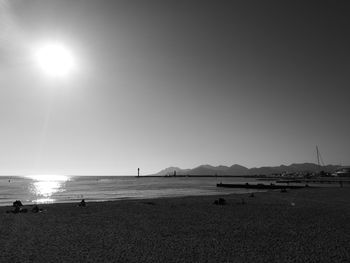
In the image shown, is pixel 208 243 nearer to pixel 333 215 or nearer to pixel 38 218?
pixel 333 215

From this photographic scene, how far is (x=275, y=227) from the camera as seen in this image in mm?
16672

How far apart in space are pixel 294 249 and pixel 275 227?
493cm

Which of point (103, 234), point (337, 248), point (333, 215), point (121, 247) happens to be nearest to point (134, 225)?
point (103, 234)

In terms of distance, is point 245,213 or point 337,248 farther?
point 245,213

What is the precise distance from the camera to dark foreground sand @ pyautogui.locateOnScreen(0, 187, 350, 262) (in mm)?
11062

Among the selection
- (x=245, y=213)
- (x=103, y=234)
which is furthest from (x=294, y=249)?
(x=245, y=213)

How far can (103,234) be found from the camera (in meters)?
15.4

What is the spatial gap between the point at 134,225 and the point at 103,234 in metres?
3.06

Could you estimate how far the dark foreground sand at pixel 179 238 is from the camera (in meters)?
11.1

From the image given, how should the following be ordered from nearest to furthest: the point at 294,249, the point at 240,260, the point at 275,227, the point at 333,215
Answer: the point at 240,260, the point at 294,249, the point at 275,227, the point at 333,215

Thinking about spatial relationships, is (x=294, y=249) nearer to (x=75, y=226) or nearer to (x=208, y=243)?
(x=208, y=243)

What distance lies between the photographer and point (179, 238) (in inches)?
559

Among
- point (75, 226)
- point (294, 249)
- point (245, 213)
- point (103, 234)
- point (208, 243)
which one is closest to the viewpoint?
point (294, 249)

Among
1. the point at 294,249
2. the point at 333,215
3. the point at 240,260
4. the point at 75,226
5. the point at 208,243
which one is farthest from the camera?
the point at 333,215
